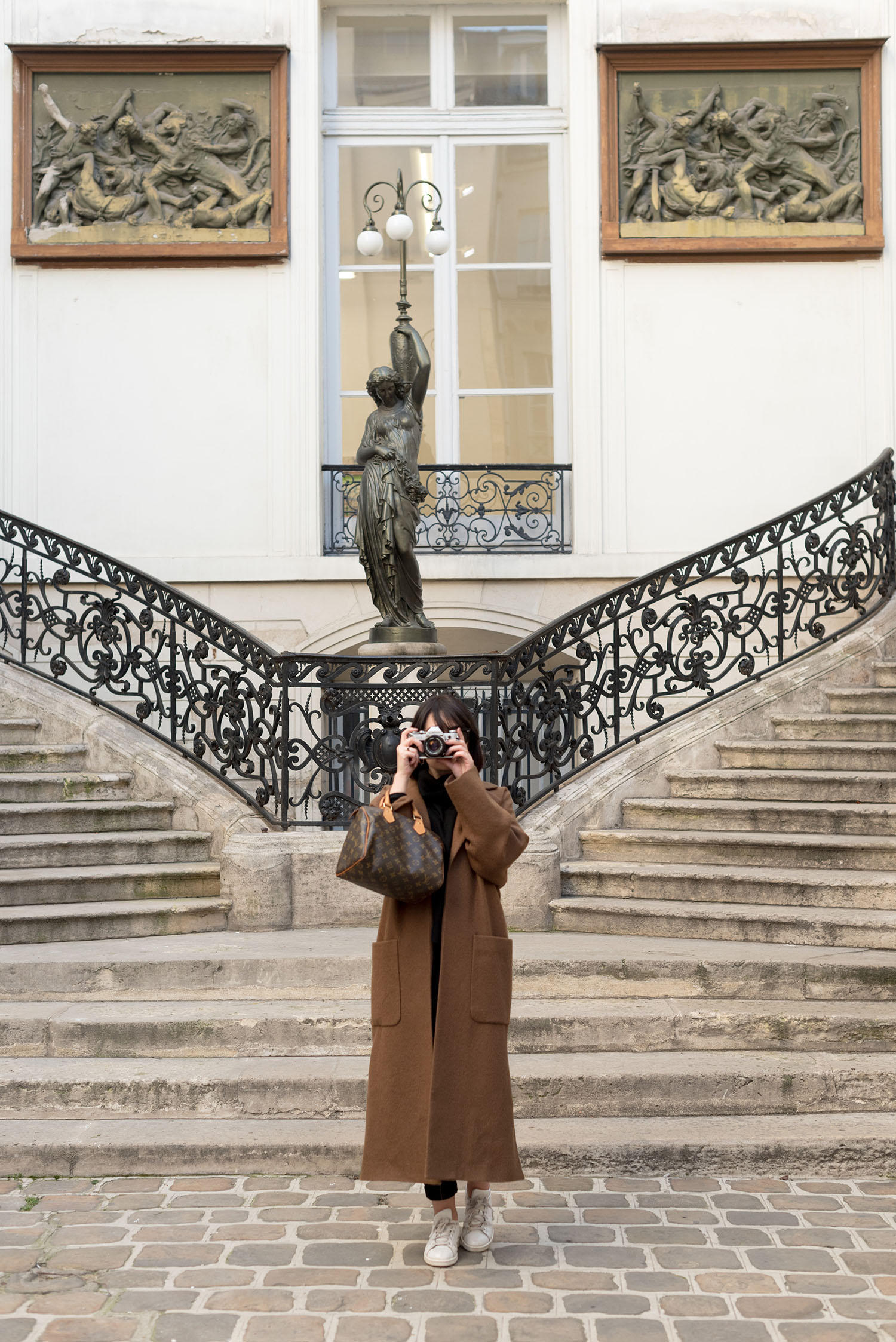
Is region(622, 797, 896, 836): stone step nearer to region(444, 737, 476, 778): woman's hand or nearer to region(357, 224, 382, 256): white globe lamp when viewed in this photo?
region(444, 737, 476, 778): woman's hand

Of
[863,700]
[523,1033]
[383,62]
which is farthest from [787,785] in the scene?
[383,62]

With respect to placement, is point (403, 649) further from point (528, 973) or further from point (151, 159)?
point (151, 159)

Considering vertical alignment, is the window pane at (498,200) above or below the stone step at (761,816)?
above

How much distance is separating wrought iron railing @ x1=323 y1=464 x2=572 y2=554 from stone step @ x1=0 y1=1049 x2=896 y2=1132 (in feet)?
22.8

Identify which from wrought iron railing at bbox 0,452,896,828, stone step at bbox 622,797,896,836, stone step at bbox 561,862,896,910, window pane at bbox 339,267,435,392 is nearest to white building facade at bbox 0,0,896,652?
window pane at bbox 339,267,435,392

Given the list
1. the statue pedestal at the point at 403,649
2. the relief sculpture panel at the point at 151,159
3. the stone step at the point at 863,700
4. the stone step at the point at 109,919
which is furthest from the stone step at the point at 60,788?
the relief sculpture panel at the point at 151,159

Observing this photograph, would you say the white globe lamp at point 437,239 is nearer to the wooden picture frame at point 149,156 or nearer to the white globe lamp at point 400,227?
the white globe lamp at point 400,227

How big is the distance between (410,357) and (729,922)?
4.25m

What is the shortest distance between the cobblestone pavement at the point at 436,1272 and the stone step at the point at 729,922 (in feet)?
5.68

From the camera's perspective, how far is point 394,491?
9000mm

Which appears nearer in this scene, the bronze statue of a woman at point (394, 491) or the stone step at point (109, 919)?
the stone step at point (109, 919)

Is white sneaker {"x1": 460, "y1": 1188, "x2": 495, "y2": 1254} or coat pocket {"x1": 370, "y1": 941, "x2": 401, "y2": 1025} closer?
coat pocket {"x1": 370, "y1": 941, "x2": 401, "y2": 1025}

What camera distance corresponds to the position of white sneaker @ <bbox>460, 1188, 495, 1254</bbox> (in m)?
4.20

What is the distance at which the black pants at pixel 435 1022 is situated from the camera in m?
4.06
